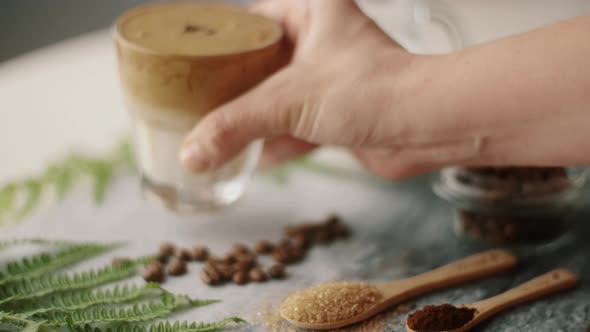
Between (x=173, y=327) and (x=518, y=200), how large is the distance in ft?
2.31

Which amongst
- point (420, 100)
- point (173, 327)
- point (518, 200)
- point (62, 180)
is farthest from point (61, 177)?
point (518, 200)

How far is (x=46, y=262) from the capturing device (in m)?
1.37

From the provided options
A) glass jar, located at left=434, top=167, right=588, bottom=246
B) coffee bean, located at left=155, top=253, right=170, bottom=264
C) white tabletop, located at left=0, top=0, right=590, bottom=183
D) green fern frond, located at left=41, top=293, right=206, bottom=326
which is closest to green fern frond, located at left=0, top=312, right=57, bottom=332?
green fern frond, located at left=41, top=293, right=206, bottom=326

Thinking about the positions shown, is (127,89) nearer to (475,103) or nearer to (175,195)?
(175,195)

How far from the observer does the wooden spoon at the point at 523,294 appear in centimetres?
120

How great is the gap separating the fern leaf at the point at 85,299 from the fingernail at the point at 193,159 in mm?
220

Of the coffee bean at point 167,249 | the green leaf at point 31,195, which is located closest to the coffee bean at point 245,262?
the coffee bean at point 167,249

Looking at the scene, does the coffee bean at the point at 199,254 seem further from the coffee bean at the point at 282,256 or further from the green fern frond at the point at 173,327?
the green fern frond at the point at 173,327

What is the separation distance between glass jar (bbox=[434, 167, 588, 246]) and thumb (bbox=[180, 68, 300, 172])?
15.6 inches

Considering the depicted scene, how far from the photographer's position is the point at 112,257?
146cm

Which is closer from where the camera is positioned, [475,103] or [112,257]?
[475,103]

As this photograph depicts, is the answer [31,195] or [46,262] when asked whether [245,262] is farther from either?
[31,195]

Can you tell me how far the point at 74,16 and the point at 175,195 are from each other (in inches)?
118

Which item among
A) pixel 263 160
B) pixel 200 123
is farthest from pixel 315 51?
pixel 263 160
